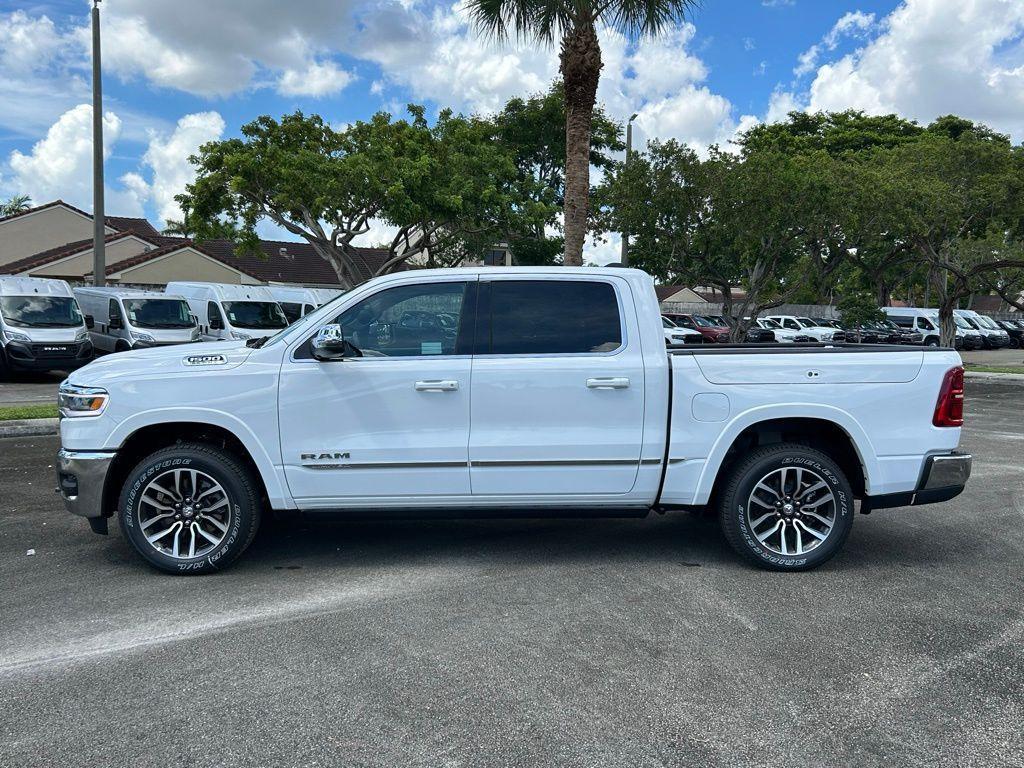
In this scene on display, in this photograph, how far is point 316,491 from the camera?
201 inches

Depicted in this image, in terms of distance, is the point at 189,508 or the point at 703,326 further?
the point at 703,326

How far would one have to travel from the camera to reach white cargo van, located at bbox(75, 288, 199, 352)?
19031 mm

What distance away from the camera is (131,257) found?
128 ft

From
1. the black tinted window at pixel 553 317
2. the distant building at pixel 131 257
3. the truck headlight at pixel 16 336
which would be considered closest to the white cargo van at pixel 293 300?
the truck headlight at pixel 16 336

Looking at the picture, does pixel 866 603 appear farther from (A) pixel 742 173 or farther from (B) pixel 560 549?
(A) pixel 742 173

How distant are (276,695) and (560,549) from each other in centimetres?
259

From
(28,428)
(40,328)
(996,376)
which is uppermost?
(40,328)

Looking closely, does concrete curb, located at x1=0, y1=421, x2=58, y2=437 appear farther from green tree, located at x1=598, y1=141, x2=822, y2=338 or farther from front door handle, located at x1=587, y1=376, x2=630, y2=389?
green tree, located at x1=598, y1=141, x2=822, y2=338

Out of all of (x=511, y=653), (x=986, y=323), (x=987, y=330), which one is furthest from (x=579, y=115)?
(x=986, y=323)

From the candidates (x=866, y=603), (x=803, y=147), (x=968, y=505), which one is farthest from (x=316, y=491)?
(x=803, y=147)

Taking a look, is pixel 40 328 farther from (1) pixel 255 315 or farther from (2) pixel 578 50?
(2) pixel 578 50

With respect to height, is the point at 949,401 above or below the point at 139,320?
above

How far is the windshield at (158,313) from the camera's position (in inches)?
768

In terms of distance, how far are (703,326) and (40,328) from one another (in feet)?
98.9
